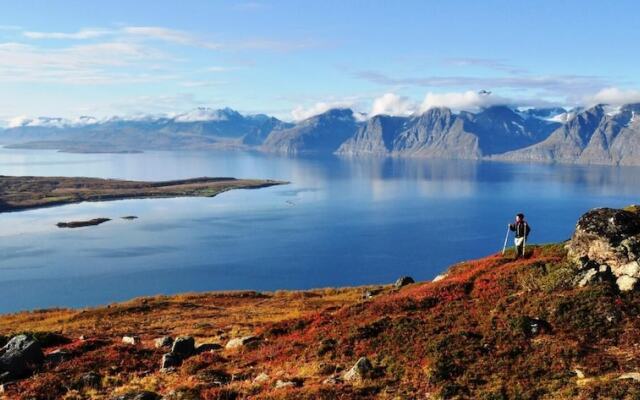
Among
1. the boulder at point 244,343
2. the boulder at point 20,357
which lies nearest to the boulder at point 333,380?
the boulder at point 244,343

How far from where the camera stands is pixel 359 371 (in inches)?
934

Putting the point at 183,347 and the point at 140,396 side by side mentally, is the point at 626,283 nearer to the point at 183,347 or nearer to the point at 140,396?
the point at 183,347

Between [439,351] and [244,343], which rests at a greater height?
[439,351]

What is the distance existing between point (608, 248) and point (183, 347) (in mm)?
25277

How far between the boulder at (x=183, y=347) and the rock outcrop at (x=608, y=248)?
22474 mm

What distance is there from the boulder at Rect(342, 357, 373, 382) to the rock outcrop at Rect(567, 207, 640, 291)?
46.0 ft

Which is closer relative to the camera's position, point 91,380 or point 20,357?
point 91,380

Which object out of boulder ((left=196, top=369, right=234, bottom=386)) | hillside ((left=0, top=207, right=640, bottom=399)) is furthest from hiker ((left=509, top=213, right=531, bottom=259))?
boulder ((left=196, top=369, right=234, bottom=386))

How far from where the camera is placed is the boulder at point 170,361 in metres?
28.4

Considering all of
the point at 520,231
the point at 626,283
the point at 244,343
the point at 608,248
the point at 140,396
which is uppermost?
the point at 520,231

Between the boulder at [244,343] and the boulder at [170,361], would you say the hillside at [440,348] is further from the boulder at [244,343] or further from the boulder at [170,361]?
the boulder at [244,343]

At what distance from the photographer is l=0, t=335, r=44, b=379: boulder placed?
27.3 meters

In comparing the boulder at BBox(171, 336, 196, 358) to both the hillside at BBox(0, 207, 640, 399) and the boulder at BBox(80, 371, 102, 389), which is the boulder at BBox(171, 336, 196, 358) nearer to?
the hillside at BBox(0, 207, 640, 399)

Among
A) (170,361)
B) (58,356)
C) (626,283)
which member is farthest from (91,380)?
(626,283)
